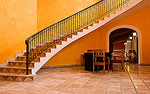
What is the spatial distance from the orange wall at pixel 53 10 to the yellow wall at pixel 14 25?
92 centimetres

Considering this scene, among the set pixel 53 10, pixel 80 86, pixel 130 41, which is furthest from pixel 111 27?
pixel 130 41

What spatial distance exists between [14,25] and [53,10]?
258 centimetres

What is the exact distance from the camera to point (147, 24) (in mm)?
7727

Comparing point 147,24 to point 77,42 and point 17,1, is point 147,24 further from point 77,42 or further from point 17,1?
point 17,1

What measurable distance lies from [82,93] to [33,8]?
486 centimetres

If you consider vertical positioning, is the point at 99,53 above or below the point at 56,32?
below

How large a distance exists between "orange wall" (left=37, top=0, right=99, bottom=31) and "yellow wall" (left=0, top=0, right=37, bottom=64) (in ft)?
3.01

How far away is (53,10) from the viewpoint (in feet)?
23.1

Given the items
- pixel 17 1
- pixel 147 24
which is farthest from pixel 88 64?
pixel 147 24

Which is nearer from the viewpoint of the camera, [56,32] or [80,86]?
[80,86]

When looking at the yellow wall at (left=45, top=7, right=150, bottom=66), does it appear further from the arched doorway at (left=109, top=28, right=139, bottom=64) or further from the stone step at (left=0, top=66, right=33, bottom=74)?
the stone step at (left=0, top=66, right=33, bottom=74)

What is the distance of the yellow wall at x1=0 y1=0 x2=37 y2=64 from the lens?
481 cm

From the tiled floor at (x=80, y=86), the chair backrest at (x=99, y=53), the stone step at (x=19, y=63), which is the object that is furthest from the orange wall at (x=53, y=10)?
the tiled floor at (x=80, y=86)

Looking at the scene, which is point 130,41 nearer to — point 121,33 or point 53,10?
point 121,33
